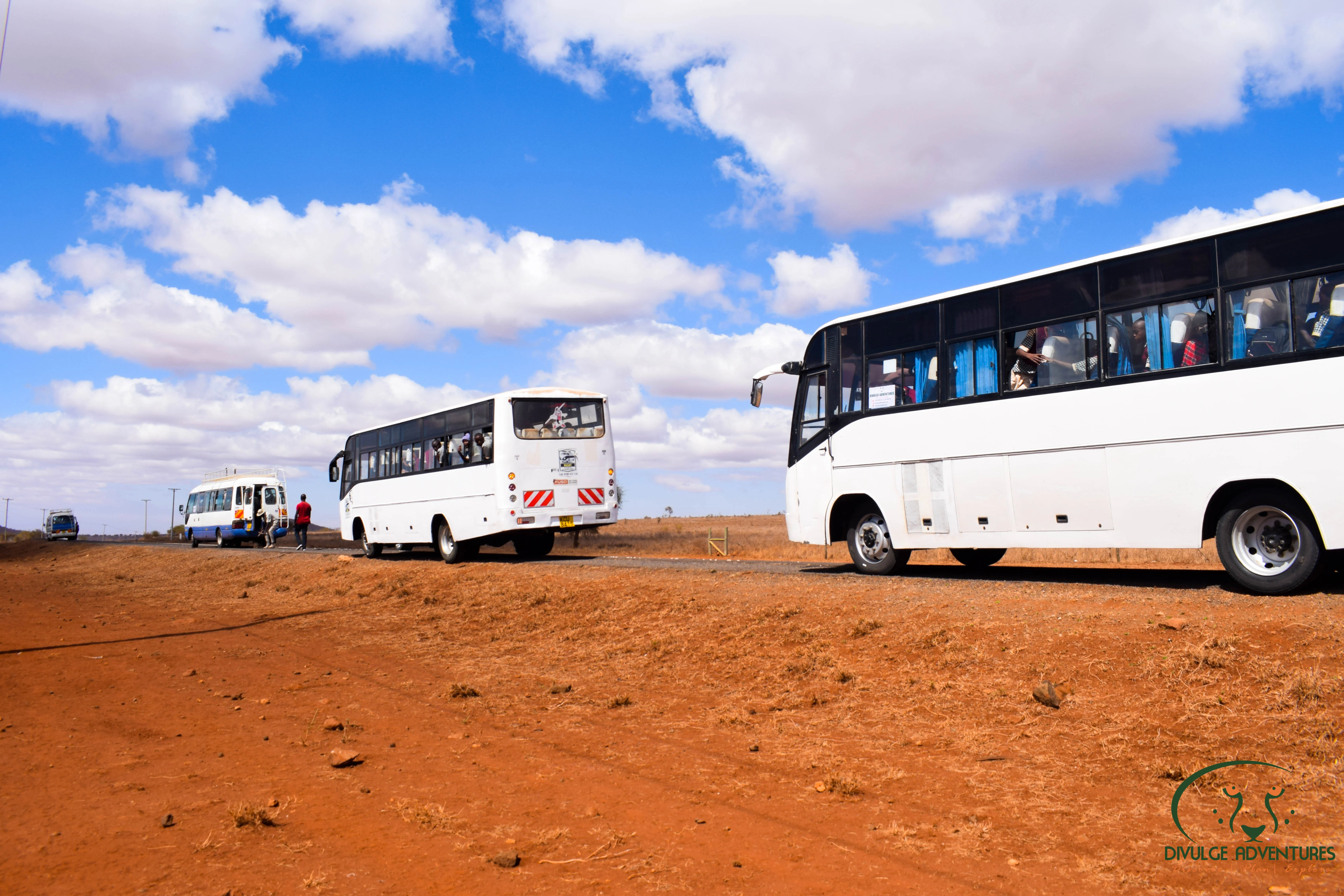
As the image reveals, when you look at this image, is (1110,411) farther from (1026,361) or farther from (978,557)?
(978,557)

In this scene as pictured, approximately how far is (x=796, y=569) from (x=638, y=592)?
340 cm

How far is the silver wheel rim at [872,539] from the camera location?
13531 mm

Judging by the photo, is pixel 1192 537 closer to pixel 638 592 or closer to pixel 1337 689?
pixel 1337 689

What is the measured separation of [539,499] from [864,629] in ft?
41.2

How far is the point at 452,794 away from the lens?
18.8 ft

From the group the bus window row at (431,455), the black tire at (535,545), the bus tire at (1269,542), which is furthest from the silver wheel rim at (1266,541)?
the black tire at (535,545)

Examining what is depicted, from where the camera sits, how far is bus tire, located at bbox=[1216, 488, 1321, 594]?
354 inches

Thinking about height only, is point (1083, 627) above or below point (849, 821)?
above

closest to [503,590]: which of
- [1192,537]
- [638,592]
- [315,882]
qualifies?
[638,592]

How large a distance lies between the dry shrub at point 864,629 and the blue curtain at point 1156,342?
432cm

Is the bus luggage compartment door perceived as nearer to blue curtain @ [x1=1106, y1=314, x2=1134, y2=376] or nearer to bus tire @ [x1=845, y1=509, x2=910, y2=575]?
blue curtain @ [x1=1106, y1=314, x2=1134, y2=376]

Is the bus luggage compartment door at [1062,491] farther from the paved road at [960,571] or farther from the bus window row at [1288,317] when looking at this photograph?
the bus window row at [1288,317]

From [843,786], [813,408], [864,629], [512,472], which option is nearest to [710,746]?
[843,786]

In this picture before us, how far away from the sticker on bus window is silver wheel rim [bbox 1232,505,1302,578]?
480 centimetres
